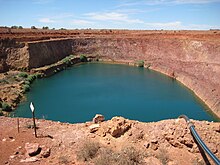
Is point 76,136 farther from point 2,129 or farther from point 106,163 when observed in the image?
point 2,129

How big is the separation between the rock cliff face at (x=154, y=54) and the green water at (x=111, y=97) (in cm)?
160

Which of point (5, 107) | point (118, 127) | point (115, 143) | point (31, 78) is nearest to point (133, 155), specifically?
point (115, 143)

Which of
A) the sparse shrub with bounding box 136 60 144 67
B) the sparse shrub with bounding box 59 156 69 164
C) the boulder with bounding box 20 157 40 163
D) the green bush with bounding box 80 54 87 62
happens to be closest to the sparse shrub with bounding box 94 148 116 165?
the sparse shrub with bounding box 59 156 69 164

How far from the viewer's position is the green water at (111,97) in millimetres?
24625

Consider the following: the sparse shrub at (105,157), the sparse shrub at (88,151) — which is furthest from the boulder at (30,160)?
the sparse shrub at (105,157)

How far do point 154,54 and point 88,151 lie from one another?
42285mm

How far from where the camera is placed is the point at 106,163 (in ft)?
35.0

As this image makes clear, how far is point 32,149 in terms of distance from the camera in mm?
11602

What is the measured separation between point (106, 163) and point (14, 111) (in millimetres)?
16302

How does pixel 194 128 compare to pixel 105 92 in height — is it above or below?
above

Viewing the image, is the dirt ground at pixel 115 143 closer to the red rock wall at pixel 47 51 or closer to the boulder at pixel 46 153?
the boulder at pixel 46 153

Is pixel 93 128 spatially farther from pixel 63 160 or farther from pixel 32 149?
pixel 32 149

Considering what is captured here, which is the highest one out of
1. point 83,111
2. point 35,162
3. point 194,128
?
point 194,128

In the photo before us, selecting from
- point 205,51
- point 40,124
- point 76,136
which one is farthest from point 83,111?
point 205,51
